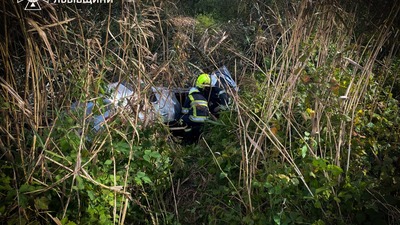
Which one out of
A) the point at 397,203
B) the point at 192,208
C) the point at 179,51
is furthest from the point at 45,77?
the point at 397,203

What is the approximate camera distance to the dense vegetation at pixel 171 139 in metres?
3.07

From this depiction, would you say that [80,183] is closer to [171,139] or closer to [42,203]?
[42,203]

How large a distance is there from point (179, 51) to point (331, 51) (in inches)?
59.4

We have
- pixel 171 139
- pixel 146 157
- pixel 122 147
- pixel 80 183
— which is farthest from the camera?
pixel 171 139

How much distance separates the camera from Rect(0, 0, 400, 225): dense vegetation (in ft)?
10.1

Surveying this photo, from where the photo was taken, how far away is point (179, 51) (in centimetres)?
408

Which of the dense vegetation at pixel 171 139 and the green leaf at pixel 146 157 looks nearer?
the dense vegetation at pixel 171 139

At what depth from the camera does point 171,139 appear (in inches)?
171

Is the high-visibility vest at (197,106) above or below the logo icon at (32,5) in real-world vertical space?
below

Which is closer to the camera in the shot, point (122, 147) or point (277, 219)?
point (277, 219)

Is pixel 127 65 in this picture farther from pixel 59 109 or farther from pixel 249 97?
pixel 249 97

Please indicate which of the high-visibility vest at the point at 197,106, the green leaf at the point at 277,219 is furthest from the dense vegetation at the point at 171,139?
the high-visibility vest at the point at 197,106

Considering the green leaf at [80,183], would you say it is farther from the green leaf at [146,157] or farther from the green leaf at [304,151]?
the green leaf at [304,151]

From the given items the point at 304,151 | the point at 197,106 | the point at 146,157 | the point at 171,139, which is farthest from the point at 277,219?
the point at 197,106
